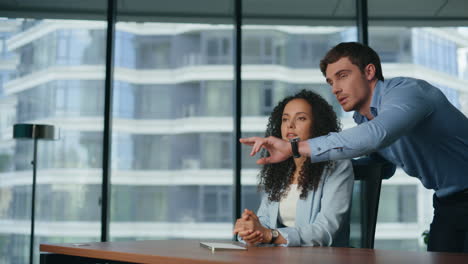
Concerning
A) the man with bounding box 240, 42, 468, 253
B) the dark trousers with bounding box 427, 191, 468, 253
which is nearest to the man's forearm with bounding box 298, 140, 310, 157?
the man with bounding box 240, 42, 468, 253

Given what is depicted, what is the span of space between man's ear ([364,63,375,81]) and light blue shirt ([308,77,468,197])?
2.0 inches

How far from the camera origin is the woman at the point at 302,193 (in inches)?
63.8

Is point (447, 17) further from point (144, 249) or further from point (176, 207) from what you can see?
point (144, 249)

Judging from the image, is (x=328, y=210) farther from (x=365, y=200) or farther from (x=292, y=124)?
(x=292, y=124)

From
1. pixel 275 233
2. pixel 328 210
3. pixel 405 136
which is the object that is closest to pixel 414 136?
pixel 405 136

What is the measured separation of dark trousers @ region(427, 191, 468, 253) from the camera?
5.63 ft

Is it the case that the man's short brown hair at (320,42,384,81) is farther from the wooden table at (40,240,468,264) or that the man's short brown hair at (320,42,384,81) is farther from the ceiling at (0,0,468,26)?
the ceiling at (0,0,468,26)

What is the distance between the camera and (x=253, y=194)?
13.9 ft

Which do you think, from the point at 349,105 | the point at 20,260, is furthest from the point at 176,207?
the point at 349,105

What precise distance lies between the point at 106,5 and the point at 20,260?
2.47 m

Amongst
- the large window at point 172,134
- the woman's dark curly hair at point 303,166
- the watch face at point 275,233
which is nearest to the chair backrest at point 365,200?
the woman's dark curly hair at point 303,166

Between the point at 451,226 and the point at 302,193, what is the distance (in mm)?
568

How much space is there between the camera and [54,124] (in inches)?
168

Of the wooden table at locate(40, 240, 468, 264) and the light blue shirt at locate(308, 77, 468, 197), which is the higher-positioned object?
the light blue shirt at locate(308, 77, 468, 197)
